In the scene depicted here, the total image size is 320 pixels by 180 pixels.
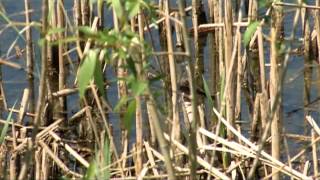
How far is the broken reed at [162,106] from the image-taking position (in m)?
2.75

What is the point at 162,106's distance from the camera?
3139mm

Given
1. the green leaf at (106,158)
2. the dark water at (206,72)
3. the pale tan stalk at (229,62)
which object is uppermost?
the pale tan stalk at (229,62)

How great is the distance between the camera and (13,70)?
652 cm

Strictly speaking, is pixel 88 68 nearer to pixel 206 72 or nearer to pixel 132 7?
pixel 132 7

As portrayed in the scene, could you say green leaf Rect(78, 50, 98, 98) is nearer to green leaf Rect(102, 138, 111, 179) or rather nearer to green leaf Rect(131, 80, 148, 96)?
green leaf Rect(131, 80, 148, 96)

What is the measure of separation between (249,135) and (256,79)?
0.47 m

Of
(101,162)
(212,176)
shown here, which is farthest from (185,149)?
(101,162)

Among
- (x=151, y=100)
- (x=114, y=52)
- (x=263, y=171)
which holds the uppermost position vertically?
(x=114, y=52)

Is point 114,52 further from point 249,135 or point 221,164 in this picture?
point 249,135

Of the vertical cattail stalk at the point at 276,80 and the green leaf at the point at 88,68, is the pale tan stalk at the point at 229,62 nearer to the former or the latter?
the vertical cattail stalk at the point at 276,80

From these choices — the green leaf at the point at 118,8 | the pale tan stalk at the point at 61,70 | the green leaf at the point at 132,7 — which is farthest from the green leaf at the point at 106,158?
the pale tan stalk at the point at 61,70

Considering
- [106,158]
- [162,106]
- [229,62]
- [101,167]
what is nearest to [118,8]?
[162,106]

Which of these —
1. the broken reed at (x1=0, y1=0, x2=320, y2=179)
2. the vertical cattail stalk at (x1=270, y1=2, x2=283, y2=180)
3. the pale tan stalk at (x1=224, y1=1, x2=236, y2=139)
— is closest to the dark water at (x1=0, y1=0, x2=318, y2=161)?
the broken reed at (x1=0, y1=0, x2=320, y2=179)

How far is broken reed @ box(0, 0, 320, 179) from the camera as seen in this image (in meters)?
2.75
